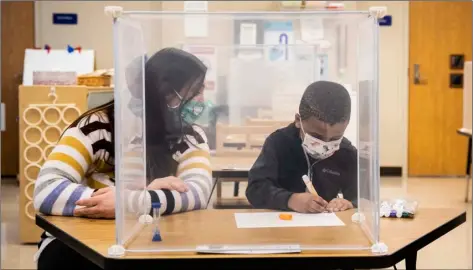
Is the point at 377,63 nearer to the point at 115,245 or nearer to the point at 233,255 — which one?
the point at 233,255

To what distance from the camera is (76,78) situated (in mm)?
3996

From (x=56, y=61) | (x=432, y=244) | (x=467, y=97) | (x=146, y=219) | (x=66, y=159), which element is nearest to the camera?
(x=146, y=219)

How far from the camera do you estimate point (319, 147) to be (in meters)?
1.46

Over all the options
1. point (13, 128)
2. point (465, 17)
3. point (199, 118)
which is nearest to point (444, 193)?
point (465, 17)

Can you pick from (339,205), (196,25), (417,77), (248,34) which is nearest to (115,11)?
(196,25)

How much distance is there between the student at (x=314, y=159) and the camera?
1.45 meters

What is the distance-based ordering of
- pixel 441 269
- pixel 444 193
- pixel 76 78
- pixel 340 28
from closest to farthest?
pixel 340 28 → pixel 441 269 → pixel 76 78 → pixel 444 193

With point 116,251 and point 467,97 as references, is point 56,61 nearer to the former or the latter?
point 467,97

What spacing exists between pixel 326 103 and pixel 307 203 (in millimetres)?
233

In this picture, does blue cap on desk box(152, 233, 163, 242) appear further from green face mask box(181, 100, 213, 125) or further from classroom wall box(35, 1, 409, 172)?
classroom wall box(35, 1, 409, 172)

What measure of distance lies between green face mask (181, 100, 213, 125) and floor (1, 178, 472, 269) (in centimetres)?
17

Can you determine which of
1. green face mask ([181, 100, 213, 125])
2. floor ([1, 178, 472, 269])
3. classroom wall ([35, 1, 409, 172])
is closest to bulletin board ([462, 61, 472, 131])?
floor ([1, 178, 472, 269])

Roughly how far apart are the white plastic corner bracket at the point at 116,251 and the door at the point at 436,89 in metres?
6.26

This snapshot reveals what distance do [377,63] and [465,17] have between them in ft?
20.5
